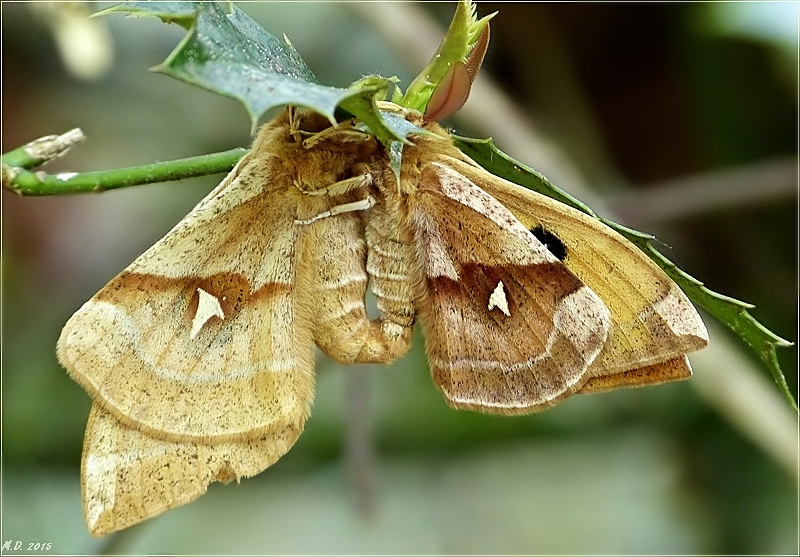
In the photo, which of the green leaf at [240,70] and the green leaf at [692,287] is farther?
the green leaf at [692,287]

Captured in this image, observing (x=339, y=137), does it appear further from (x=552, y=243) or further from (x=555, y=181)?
(x=555, y=181)

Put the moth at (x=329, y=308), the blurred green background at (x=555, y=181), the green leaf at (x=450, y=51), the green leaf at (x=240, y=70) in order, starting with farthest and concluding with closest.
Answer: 1. the blurred green background at (x=555, y=181)
2. the moth at (x=329, y=308)
3. the green leaf at (x=450, y=51)
4. the green leaf at (x=240, y=70)

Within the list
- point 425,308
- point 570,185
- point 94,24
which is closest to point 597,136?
point 570,185

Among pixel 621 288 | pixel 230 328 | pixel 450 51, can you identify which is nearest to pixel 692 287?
pixel 621 288

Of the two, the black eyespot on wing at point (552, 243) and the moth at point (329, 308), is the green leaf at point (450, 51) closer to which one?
the moth at point (329, 308)

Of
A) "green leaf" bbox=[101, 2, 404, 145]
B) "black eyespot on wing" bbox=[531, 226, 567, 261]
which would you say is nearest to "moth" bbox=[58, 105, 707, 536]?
"black eyespot on wing" bbox=[531, 226, 567, 261]

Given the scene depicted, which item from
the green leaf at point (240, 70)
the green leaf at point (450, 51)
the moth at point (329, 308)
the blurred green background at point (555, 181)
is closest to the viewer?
the green leaf at point (240, 70)

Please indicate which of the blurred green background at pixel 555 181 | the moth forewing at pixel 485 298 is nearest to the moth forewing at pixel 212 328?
the moth forewing at pixel 485 298
